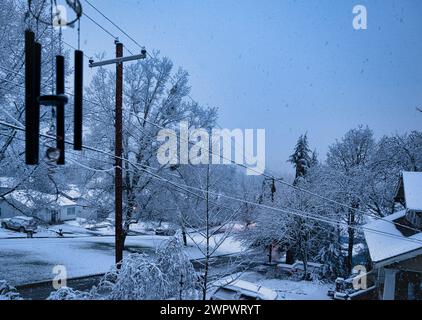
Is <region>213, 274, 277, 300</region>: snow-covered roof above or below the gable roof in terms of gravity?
below

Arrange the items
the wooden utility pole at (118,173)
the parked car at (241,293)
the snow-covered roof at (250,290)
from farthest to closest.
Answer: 1. the snow-covered roof at (250,290)
2. the parked car at (241,293)
3. the wooden utility pole at (118,173)

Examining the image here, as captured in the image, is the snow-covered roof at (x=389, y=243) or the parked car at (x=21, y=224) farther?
the parked car at (x=21, y=224)

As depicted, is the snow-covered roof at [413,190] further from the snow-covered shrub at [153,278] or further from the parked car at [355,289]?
the snow-covered shrub at [153,278]

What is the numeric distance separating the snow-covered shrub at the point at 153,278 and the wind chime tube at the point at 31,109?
2488 millimetres

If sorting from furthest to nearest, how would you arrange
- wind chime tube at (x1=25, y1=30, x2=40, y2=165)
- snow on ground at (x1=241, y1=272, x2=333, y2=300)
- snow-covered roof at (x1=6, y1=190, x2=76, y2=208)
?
snow on ground at (x1=241, y1=272, x2=333, y2=300) < snow-covered roof at (x1=6, y1=190, x2=76, y2=208) < wind chime tube at (x1=25, y1=30, x2=40, y2=165)

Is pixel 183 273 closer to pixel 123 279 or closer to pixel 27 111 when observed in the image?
pixel 123 279

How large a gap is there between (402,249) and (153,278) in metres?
8.67

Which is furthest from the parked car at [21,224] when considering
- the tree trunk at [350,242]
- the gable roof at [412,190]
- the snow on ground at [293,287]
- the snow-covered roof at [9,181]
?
the gable roof at [412,190]

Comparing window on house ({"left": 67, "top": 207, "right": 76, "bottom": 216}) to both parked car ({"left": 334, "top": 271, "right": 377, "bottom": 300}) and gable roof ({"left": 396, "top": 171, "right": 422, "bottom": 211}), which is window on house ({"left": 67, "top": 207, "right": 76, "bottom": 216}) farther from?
gable roof ({"left": 396, "top": 171, "right": 422, "bottom": 211})

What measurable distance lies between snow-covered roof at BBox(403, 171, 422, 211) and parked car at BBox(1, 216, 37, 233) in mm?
21994

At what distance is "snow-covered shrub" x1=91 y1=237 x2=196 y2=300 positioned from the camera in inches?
182

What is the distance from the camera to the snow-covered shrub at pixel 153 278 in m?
4.62

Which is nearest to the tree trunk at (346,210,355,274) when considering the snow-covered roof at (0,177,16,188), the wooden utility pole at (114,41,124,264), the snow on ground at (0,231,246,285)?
the snow on ground at (0,231,246,285)
